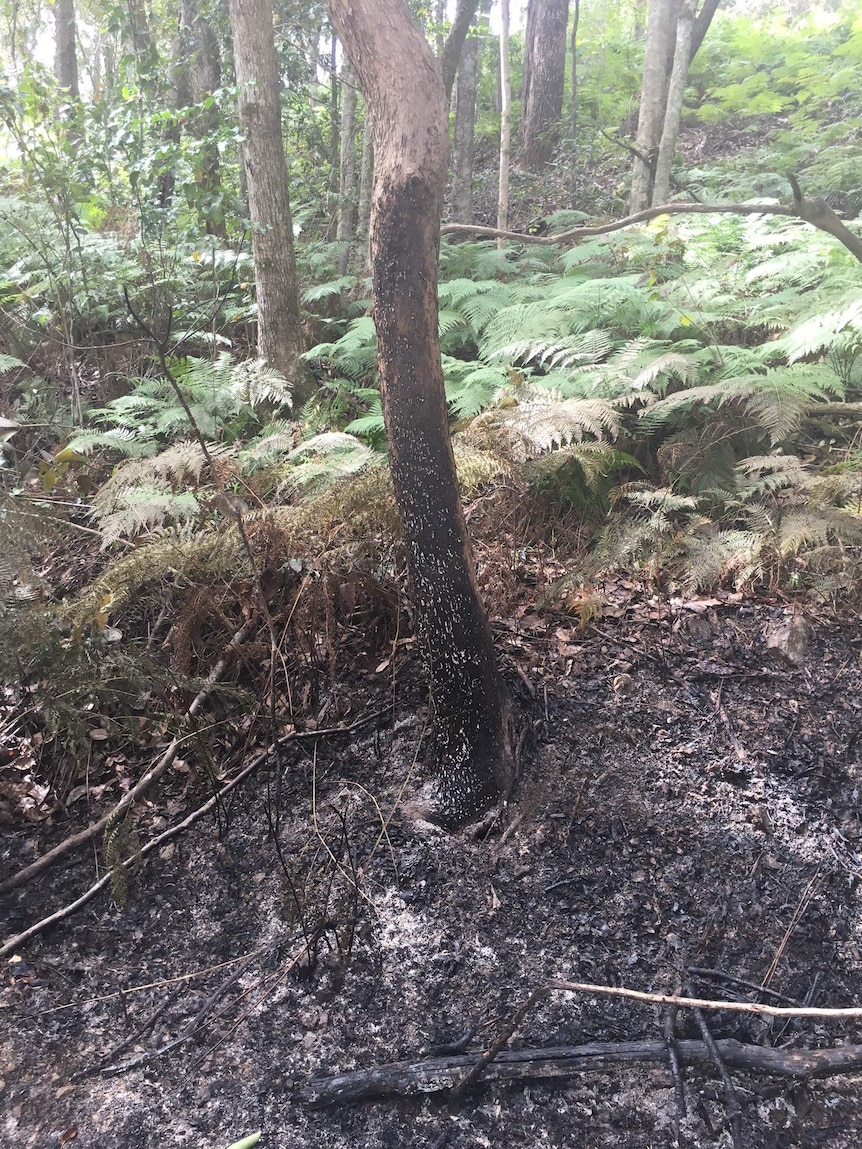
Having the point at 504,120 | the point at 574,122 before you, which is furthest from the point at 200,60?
the point at 574,122

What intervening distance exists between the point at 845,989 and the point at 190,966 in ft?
7.58

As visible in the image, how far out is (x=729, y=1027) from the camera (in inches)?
82.4

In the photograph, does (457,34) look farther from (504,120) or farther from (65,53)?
(65,53)

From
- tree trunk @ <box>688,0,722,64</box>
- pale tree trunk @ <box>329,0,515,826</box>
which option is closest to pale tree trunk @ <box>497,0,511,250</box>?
tree trunk @ <box>688,0,722,64</box>

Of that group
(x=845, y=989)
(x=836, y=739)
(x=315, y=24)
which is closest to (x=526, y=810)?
(x=845, y=989)

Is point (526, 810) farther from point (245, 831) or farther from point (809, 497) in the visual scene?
point (809, 497)

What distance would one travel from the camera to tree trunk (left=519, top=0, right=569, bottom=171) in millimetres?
10688

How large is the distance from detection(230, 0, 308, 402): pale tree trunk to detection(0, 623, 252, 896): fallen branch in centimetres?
298

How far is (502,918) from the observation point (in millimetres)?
2496

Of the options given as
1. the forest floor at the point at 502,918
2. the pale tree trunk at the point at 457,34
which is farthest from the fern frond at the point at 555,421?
the pale tree trunk at the point at 457,34

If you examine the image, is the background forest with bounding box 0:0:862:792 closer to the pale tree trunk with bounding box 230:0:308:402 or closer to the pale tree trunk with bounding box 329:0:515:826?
the pale tree trunk with bounding box 230:0:308:402

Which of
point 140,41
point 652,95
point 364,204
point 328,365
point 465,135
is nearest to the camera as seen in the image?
point 328,365

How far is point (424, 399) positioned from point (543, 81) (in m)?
11.6

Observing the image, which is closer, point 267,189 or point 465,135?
point 267,189
